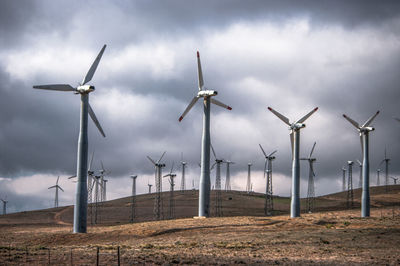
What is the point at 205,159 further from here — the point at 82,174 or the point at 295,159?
the point at 82,174

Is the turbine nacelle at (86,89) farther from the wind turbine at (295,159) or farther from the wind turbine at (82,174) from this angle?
the wind turbine at (295,159)

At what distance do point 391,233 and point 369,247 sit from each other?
33.0 feet

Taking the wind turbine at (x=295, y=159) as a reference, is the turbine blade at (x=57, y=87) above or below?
above

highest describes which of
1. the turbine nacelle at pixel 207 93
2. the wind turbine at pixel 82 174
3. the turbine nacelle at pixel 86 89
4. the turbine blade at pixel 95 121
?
the turbine nacelle at pixel 207 93

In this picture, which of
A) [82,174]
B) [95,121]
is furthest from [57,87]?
[82,174]

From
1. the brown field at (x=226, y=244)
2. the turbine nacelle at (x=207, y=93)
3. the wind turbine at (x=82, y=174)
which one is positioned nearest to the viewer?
the brown field at (x=226, y=244)

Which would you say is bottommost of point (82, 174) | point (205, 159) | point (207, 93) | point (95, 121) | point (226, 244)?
point (226, 244)

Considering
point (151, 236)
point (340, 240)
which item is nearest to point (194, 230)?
point (151, 236)

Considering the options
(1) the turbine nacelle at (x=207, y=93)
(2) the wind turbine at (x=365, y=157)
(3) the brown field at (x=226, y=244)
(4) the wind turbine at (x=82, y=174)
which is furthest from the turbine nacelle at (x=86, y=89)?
(2) the wind turbine at (x=365, y=157)

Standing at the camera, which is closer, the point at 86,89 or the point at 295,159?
the point at 86,89

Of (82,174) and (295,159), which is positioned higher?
(295,159)

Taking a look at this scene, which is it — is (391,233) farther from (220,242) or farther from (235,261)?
(235,261)

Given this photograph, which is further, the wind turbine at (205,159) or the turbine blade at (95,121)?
the wind turbine at (205,159)

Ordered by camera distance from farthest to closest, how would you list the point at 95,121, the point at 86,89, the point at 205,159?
the point at 205,159 < the point at 95,121 < the point at 86,89
